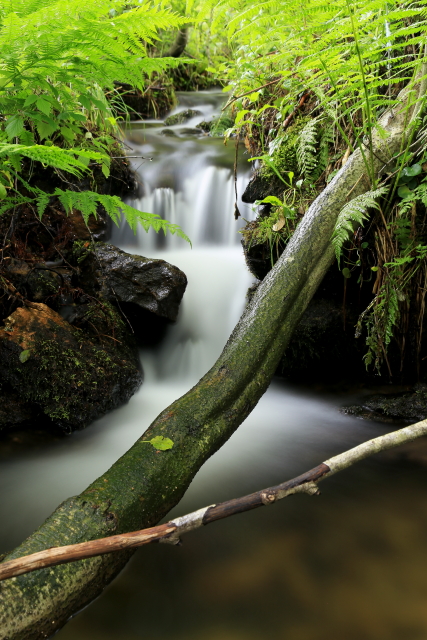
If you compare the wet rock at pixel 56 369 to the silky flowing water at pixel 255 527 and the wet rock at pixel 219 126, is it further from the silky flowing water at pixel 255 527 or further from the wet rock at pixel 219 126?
the wet rock at pixel 219 126

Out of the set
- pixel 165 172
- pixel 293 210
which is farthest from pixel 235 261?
pixel 165 172

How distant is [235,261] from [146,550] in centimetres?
314

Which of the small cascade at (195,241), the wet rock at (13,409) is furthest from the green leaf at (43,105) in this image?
the small cascade at (195,241)

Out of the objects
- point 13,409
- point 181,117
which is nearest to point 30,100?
point 13,409

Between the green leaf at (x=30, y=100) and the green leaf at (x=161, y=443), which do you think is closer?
the green leaf at (x=30, y=100)

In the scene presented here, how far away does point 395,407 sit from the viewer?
3164 mm

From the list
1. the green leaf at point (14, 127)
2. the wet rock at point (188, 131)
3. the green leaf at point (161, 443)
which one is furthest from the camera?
the wet rock at point (188, 131)

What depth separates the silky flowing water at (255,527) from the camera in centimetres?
159

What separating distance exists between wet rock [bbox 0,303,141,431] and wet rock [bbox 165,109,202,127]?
5519mm

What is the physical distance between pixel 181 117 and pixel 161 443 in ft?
23.8

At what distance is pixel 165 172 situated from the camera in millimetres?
5367

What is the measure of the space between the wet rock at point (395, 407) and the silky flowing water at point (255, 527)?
4.4 inches

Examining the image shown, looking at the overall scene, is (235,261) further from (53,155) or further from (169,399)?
(53,155)

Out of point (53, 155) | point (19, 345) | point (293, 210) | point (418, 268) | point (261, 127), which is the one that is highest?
point (261, 127)
